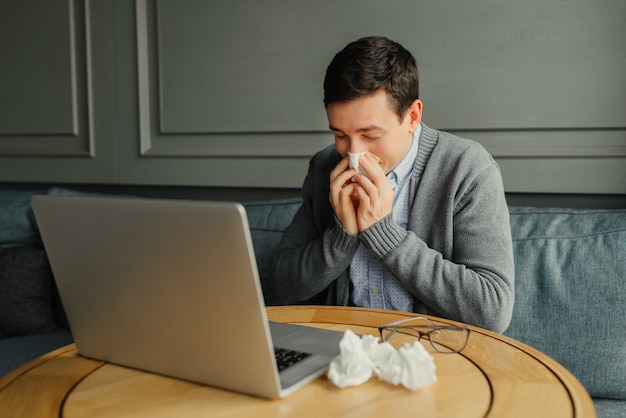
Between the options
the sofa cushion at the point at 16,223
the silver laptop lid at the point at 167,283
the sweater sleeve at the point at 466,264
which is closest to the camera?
the silver laptop lid at the point at 167,283

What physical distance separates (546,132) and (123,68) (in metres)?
1.47

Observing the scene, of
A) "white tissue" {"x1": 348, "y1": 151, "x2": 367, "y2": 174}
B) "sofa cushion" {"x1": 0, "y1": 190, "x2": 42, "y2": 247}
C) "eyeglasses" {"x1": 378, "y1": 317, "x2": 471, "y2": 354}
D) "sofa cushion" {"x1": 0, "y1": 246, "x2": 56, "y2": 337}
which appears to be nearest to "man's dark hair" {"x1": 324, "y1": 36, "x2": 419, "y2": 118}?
"white tissue" {"x1": 348, "y1": 151, "x2": 367, "y2": 174}

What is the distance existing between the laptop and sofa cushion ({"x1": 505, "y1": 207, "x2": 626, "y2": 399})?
791 mm

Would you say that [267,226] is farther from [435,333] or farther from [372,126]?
[435,333]

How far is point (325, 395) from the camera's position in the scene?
31.5 inches

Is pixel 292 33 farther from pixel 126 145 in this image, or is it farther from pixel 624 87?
pixel 624 87

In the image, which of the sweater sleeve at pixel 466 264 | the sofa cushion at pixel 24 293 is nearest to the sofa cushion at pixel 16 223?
the sofa cushion at pixel 24 293

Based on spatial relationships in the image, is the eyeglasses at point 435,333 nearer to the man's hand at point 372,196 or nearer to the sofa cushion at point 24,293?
the man's hand at point 372,196

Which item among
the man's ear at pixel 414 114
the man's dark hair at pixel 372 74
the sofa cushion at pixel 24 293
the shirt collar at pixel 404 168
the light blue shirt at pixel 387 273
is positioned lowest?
the sofa cushion at pixel 24 293

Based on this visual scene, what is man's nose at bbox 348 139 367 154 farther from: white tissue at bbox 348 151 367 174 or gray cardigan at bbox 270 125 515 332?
gray cardigan at bbox 270 125 515 332

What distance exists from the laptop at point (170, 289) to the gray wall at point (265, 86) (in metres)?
1.16

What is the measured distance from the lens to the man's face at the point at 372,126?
52.1 inches

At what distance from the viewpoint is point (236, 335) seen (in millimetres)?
744

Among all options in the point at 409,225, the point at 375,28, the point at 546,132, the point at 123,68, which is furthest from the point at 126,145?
the point at 546,132
